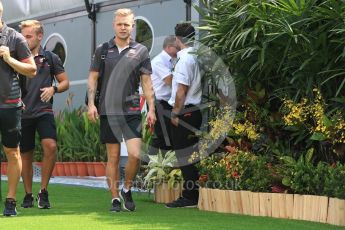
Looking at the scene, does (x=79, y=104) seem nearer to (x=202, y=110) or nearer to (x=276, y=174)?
(x=202, y=110)

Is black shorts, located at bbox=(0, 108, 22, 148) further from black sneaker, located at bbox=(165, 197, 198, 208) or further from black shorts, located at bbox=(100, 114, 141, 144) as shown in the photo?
black sneaker, located at bbox=(165, 197, 198, 208)

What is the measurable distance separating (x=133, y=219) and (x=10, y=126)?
1.19 m

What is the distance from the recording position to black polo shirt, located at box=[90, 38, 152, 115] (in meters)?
7.65

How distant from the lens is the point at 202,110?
8.26 meters

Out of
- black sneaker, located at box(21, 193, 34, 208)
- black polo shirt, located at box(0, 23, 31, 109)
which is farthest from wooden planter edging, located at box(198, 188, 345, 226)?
black polo shirt, located at box(0, 23, 31, 109)

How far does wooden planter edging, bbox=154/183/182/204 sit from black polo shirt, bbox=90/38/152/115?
1.11 m

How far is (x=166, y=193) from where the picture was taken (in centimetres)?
857

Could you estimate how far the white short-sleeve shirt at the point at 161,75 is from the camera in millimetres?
8867

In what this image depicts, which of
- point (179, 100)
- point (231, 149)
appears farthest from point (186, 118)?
point (231, 149)

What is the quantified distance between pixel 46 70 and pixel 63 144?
5260 mm

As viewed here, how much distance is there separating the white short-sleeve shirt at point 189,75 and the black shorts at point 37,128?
1.17 m

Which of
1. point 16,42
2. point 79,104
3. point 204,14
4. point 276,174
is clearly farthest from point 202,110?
point 79,104

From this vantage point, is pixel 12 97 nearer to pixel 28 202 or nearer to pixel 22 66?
pixel 22 66

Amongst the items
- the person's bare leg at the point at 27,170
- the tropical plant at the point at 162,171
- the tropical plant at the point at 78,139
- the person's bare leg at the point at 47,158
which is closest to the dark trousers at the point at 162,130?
the tropical plant at the point at 162,171
